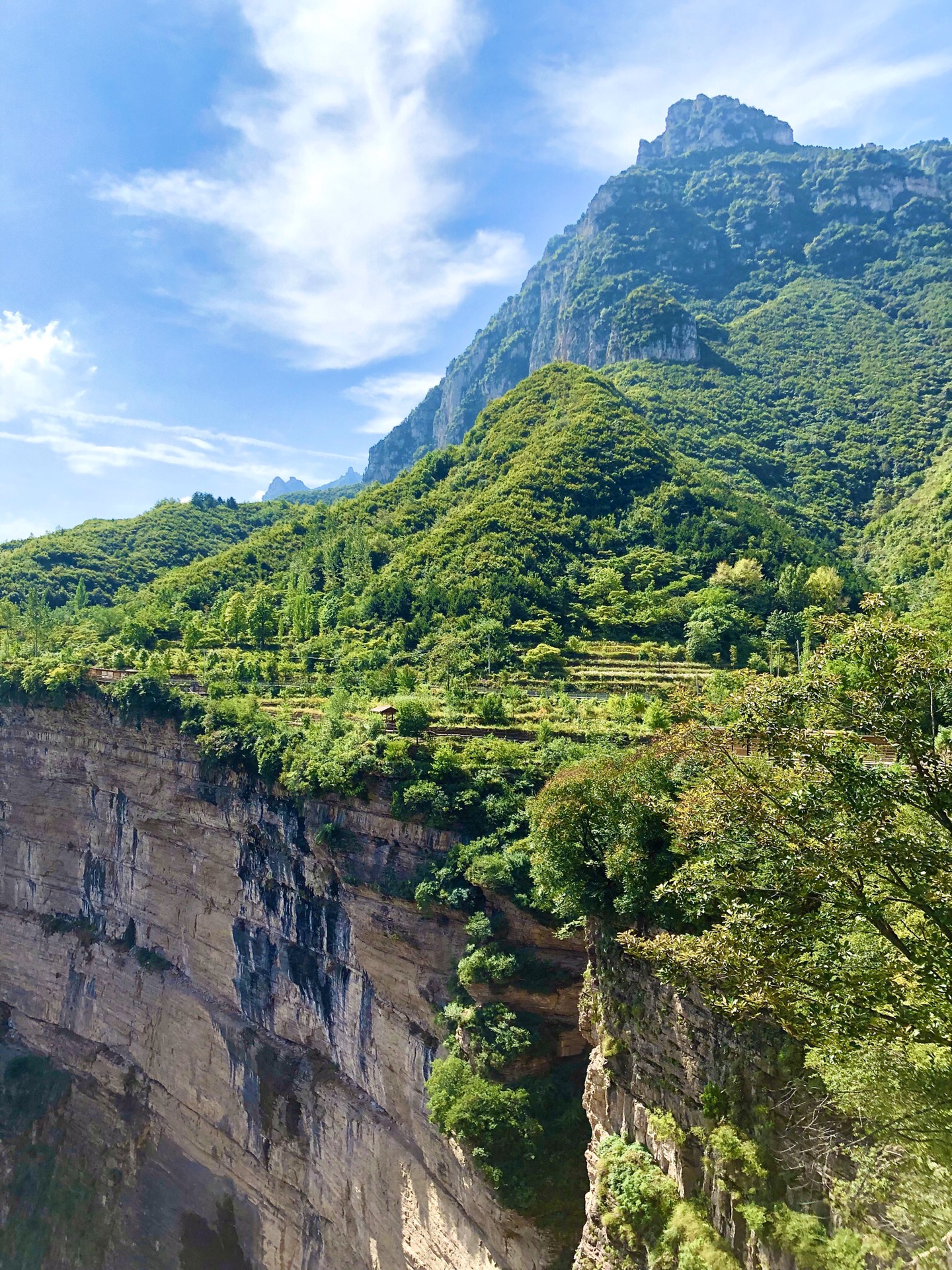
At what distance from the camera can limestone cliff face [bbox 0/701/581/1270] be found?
24.9 meters

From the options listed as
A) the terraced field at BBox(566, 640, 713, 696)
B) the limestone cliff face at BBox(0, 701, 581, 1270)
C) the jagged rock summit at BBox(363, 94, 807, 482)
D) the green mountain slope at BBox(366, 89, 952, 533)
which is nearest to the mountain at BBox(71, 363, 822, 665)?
the terraced field at BBox(566, 640, 713, 696)

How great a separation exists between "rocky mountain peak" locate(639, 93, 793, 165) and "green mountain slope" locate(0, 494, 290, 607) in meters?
176

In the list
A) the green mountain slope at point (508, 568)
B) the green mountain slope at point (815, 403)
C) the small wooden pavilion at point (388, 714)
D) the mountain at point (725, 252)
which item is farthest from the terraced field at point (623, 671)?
the mountain at point (725, 252)

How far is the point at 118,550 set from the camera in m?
79.2

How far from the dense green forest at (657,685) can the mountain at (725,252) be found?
213 cm

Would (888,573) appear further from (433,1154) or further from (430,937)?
(433,1154)

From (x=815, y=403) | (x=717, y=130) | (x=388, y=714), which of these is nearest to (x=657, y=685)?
(x=388, y=714)

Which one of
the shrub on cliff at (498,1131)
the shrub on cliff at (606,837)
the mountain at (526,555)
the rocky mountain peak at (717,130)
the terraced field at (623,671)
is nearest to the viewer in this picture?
the shrub on cliff at (606,837)

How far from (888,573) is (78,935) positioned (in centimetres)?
6503

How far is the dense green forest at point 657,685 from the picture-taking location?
919cm

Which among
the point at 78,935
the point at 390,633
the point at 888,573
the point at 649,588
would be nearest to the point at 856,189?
the point at 888,573

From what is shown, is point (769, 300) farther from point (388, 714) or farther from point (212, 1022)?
point (212, 1022)

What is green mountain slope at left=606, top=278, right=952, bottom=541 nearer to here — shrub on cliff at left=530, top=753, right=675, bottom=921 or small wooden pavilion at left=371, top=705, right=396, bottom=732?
small wooden pavilion at left=371, top=705, right=396, bottom=732

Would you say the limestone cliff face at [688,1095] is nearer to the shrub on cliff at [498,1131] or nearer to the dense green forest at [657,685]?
the dense green forest at [657,685]
